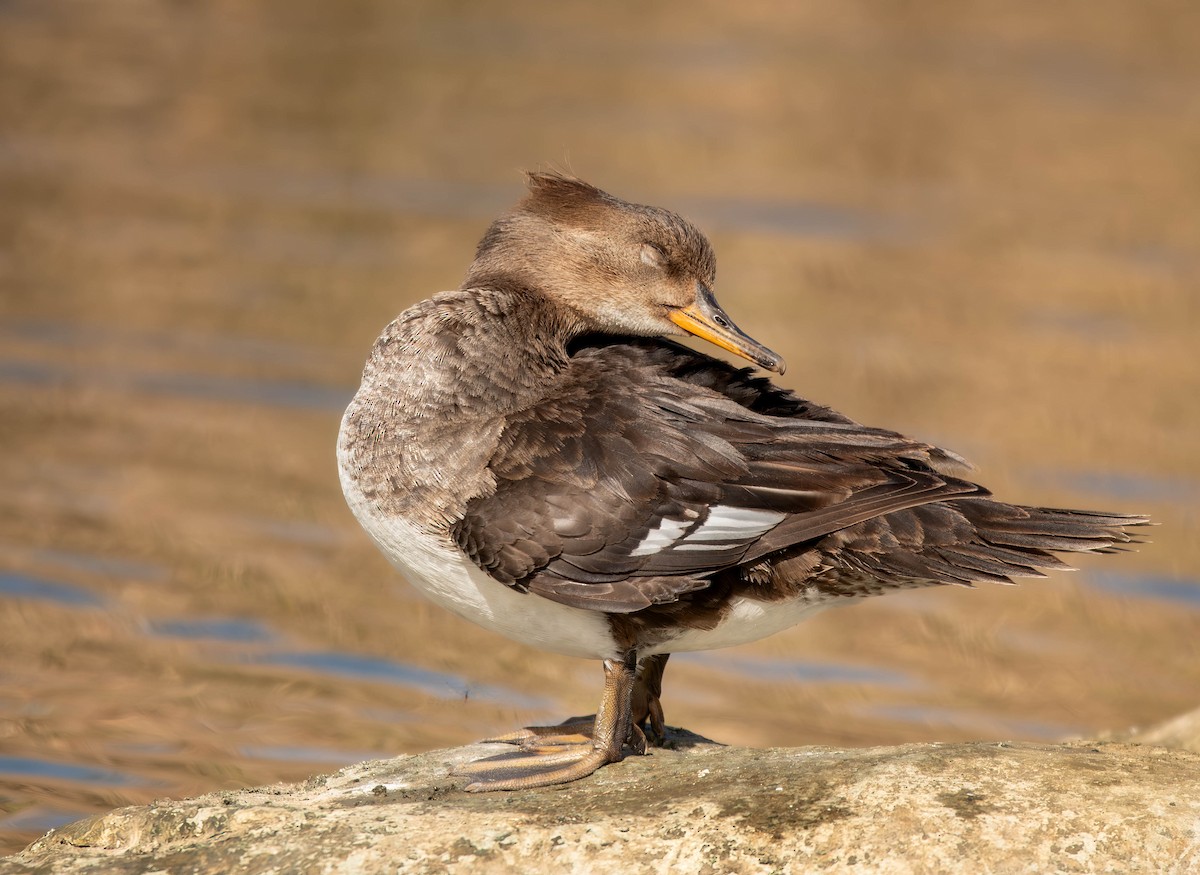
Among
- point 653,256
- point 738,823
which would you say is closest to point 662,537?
point 738,823

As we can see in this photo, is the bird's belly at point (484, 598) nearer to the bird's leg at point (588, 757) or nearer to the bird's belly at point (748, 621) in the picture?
the bird's leg at point (588, 757)

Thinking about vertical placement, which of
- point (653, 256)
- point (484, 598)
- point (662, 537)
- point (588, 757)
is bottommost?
point (588, 757)

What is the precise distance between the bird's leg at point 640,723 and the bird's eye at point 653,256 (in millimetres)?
1189

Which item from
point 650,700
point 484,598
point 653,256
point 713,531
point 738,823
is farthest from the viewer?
point 653,256

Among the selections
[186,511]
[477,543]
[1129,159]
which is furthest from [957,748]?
[1129,159]

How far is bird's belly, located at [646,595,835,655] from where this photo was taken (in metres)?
4.68

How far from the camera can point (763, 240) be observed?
12016 millimetres

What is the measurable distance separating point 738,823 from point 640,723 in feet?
3.29

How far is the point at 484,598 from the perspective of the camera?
4715 mm

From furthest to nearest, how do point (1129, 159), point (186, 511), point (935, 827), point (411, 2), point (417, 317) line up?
1. point (411, 2)
2. point (1129, 159)
3. point (186, 511)
4. point (417, 317)
5. point (935, 827)

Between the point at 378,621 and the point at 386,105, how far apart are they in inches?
301

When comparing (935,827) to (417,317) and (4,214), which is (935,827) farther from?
(4,214)

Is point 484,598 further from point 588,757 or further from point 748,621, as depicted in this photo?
point 748,621

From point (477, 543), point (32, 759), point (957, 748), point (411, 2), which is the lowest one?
point (32, 759)
